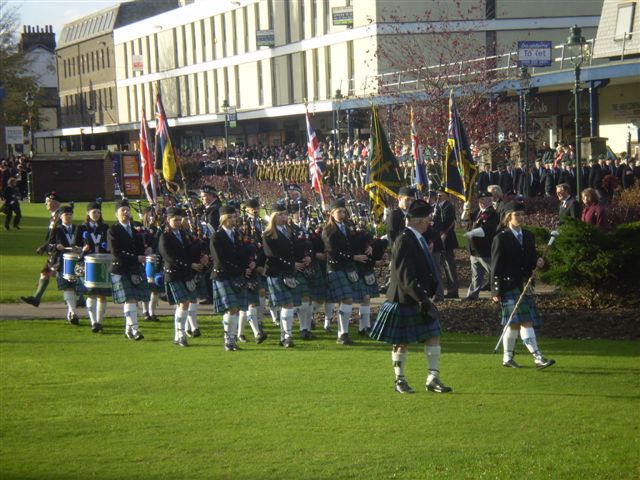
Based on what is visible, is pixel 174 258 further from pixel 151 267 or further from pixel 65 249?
pixel 65 249

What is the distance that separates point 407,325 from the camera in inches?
449

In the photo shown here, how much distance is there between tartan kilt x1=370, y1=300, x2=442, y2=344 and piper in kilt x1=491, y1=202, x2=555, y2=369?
1679mm

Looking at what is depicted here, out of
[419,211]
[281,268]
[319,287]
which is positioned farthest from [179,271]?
[419,211]

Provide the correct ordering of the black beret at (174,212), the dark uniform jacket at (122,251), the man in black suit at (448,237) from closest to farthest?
the black beret at (174,212) → the dark uniform jacket at (122,251) → the man in black suit at (448,237)

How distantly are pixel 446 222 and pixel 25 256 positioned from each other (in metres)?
14.5

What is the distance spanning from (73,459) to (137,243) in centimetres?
772

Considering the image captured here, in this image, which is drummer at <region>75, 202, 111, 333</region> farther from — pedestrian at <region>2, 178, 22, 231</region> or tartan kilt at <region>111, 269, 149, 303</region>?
pedestrian at <region>2, 178, 22, 231</region>

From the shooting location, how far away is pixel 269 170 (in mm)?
48875

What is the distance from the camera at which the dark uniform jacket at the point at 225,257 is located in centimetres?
1498

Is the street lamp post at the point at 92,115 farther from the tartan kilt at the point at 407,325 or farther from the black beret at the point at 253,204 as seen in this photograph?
the tartan kilt at the point at 407,325

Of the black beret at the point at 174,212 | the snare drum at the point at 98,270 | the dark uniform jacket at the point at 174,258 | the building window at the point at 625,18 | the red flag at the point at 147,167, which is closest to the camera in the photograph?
the dark uniform jacket at the point at 174,258

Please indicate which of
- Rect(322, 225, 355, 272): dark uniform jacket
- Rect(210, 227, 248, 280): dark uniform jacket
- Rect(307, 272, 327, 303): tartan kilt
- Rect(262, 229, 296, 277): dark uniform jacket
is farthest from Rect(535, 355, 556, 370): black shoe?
Rect(210, 227, 248, 280): dark uniform jacket

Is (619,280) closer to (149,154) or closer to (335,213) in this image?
(335,213)

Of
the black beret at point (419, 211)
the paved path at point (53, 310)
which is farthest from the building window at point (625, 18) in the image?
the black beret at point (419, 211)
